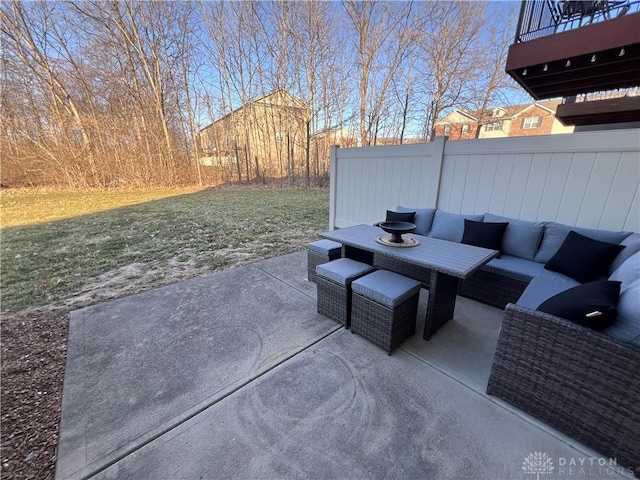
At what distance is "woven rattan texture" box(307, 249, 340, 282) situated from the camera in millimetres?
2805

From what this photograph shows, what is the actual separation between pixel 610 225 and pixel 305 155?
1227cm

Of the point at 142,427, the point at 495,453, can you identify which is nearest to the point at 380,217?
the point at 495,453

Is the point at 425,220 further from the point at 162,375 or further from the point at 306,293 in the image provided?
the point at 162,375

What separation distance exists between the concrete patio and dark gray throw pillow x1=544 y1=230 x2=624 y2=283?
26.3 inches

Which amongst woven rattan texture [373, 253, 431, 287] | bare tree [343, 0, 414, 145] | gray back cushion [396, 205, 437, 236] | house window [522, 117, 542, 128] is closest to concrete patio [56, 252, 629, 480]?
woven rattan texture [373, 253, 431, 287]

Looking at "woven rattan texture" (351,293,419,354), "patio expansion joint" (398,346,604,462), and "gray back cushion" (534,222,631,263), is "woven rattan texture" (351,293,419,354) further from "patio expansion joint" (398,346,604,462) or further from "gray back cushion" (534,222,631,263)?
"gray back cushion" (534,222,631,263)

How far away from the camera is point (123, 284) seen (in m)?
2.97

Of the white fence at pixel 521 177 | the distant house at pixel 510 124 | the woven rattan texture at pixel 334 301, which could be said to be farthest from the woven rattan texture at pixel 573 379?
the distant house at pixel 510 124

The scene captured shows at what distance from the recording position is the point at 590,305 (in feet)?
3.92

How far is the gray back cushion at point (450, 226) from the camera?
116 inches

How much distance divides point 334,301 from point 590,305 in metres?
1.54

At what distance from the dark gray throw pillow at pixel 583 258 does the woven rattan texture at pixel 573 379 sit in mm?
1249

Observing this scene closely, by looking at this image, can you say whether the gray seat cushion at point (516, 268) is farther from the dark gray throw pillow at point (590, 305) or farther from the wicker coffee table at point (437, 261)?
the dark gray throw pillow at point (590, 305)

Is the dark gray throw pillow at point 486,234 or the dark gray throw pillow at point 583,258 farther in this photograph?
the dark gray throw pillow at point 486,234
